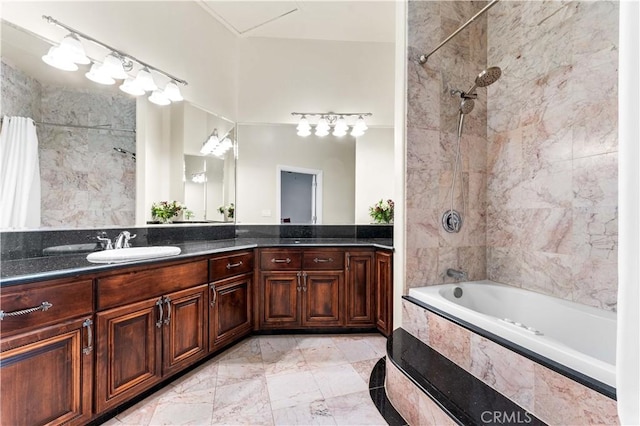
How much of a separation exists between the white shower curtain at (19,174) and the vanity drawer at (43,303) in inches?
27.3

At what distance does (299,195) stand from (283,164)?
1.26 feet

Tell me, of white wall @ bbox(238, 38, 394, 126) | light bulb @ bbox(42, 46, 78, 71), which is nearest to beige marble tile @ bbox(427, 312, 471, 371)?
white wall @ bbox(238, 38, 394, 126)

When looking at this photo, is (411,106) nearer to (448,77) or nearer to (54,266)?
(448,77)

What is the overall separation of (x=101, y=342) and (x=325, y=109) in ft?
8.85

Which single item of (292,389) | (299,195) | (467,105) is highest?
(467,105)

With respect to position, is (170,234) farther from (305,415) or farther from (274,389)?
(305,415)

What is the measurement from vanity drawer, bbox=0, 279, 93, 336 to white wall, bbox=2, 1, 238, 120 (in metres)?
1.60

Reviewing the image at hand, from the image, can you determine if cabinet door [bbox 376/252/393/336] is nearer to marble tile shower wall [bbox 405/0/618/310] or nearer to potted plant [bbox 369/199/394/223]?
marble tile shower wall [bbox 405/0/618/310]

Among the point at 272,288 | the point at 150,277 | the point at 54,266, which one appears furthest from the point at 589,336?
the point at 54,266

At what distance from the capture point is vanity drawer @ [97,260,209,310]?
4.77ft

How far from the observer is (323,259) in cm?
254

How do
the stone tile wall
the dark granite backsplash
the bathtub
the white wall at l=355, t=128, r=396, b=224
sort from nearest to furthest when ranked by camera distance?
1. the stone tile wall
2. the bathtub
3. the dark granite backsplash
4. the white wall at l=355, t=128, r=396, b=224

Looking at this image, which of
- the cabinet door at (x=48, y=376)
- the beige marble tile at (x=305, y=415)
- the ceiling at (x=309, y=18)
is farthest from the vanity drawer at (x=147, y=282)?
the ceiling at (x=309, y=18)

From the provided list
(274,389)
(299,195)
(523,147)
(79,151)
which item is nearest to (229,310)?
(274,389)
